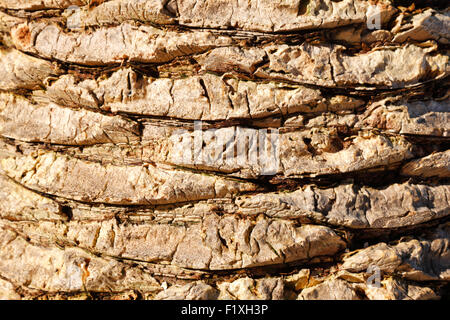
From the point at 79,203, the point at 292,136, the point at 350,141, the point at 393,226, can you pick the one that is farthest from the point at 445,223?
the point at 79,203

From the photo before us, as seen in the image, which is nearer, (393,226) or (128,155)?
(393,226)

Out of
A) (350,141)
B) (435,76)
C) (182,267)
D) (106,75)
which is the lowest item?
(182,267)

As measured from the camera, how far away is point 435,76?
3225 mm

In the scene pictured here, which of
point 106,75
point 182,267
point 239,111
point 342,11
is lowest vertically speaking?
point 182,267

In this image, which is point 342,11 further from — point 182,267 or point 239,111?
point 182,267

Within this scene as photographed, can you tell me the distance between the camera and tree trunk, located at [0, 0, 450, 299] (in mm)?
3066

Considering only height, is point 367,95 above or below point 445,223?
above

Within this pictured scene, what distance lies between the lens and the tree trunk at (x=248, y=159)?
307cm

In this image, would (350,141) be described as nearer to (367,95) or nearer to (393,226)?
(367,95)

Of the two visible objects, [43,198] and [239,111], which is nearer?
[239,111]

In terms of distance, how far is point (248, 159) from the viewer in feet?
10.3

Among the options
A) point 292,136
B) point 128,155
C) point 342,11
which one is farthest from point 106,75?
point 342,11

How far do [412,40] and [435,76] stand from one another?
16.9 inches

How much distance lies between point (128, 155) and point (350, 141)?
225cm
